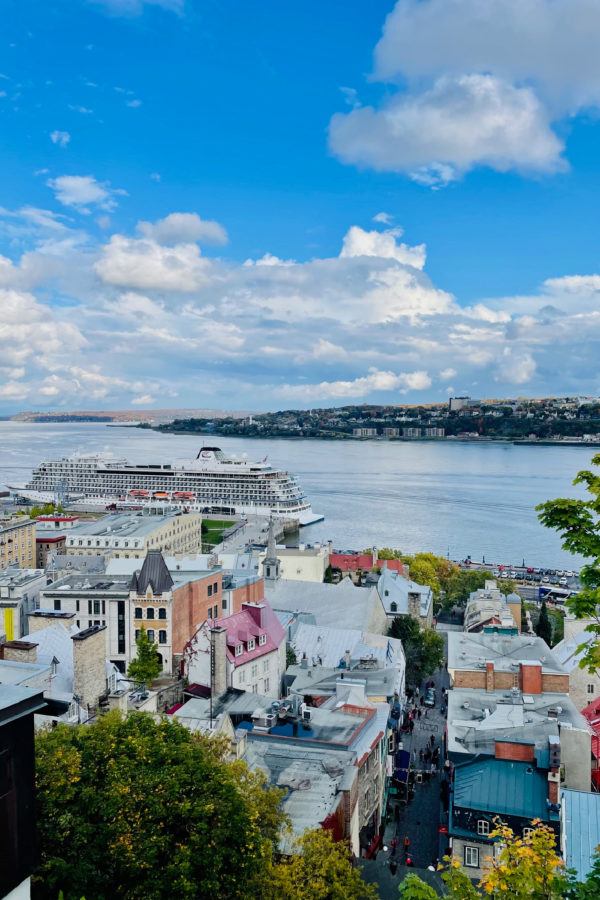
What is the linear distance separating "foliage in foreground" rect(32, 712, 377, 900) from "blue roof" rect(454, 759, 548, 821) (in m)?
5.66

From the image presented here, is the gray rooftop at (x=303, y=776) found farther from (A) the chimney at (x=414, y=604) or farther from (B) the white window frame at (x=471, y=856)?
(A) the chimney at (x=414, y=604)

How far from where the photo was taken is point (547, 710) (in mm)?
17953

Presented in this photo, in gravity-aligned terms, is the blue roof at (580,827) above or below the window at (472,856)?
above

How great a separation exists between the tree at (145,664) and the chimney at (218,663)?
6.98 ft

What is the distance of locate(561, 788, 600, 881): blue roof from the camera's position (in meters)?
11.9

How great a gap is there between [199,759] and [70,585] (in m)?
13.7

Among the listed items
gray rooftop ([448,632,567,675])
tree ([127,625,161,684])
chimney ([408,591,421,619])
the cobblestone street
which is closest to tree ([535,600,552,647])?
chimney ([408,591,421,619])

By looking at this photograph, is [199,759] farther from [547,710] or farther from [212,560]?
[212,560]

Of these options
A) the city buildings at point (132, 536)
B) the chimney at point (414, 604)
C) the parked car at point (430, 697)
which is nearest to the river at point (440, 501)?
the city buildings at point (132, 536)

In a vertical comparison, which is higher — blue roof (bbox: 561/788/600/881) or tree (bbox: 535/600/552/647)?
blue roof (bbox: 561/788/600/881)

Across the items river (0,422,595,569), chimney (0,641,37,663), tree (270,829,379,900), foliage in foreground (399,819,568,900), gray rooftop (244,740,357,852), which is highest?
foliage in foreground (399,819,568,900)

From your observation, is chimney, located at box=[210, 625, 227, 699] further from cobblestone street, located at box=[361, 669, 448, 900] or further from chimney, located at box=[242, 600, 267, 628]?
cobblestone street, located at box=[361, 669, 448, 900]

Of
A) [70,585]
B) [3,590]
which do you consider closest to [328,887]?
[70,585]

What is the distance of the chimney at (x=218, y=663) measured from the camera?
17.2 m
